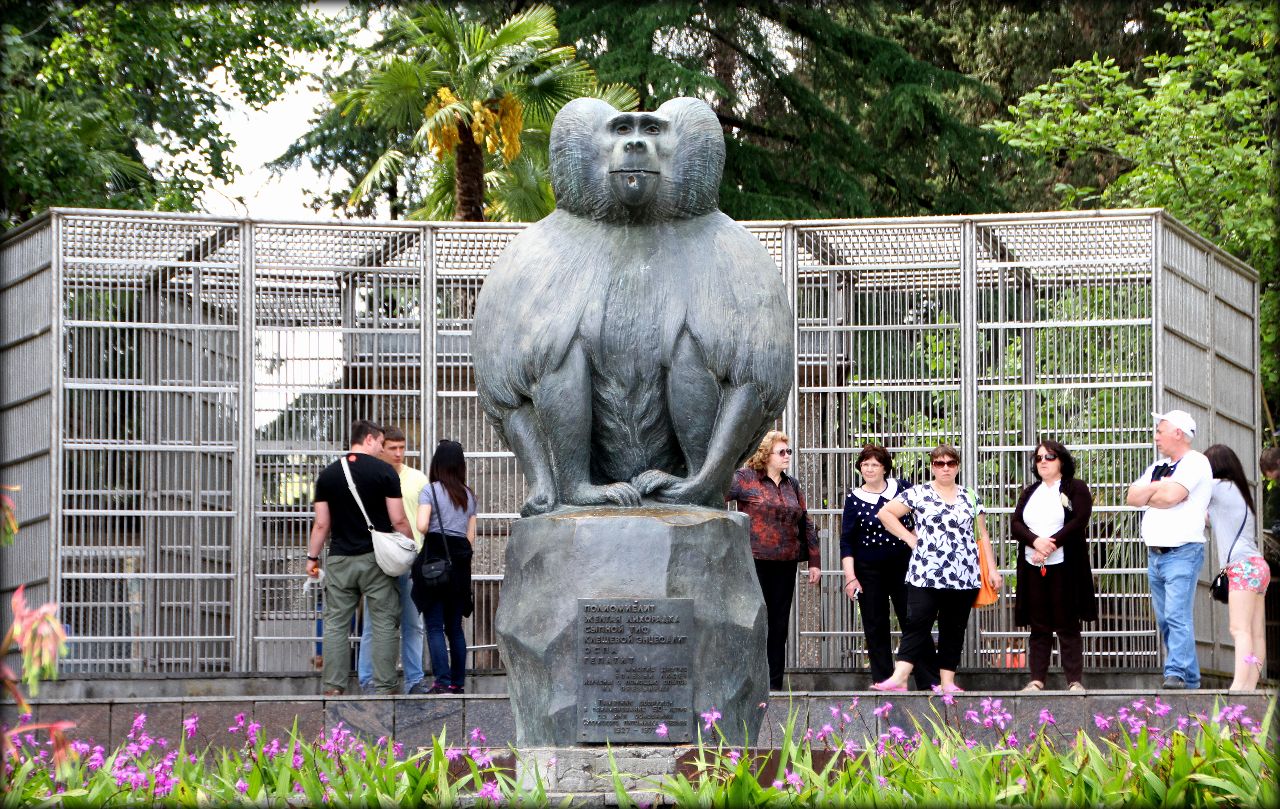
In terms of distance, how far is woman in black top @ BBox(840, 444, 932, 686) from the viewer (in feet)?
39.0

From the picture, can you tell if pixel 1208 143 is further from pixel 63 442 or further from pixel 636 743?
pixel 636 743

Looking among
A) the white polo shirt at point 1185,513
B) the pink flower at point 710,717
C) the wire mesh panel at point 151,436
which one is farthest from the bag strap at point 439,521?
the white polo shirt at point 1185,513

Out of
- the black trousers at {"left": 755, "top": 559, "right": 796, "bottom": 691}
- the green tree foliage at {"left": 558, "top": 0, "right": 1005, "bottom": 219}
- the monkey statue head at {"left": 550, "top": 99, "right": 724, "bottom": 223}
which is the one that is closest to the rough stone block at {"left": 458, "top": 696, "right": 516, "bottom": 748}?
the black trousers at {"left": 755, "top": 559, "right": 796, "bottom": 691}

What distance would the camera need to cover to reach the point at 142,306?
14047 mm

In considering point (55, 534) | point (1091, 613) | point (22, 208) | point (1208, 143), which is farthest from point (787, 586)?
point (22, 208)

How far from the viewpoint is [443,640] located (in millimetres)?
11797

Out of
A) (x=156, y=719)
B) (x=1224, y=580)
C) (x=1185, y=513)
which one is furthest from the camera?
(x=1224, y=580)

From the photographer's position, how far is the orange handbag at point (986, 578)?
1192 cm

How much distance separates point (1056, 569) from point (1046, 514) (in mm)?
346

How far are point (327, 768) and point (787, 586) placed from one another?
211 inches

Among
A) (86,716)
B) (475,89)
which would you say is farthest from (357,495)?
(475,89)

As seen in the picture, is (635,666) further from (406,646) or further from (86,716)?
(406,646)

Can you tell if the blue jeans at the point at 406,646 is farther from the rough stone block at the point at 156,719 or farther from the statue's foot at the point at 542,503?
the statue's foot at the point at 542,503

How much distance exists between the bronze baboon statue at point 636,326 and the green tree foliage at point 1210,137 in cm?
1060
